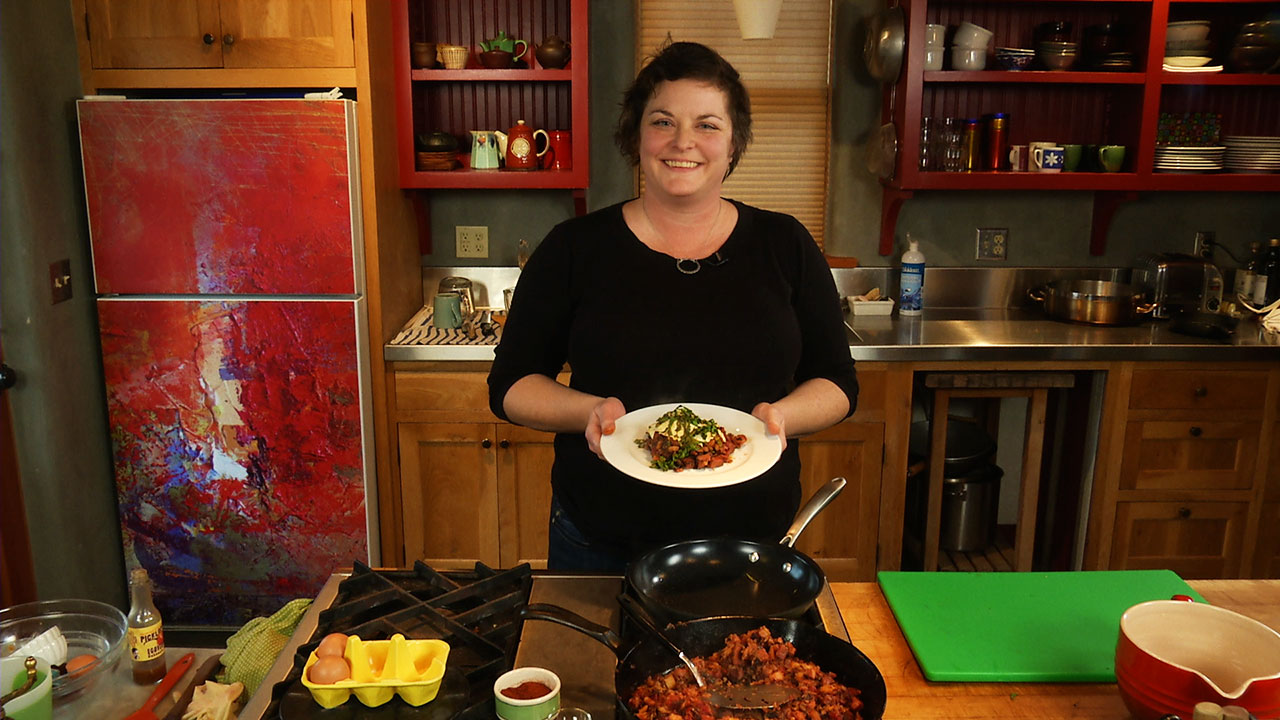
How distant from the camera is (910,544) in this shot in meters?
3.32

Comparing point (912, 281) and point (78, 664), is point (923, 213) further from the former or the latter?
point (78, 664)

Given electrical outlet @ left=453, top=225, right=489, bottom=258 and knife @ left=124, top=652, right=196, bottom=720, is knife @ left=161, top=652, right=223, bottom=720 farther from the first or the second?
electrical outlet @ left=453, top=225, right=489, bottom=258

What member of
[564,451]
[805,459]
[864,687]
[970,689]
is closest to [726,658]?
[864,687]

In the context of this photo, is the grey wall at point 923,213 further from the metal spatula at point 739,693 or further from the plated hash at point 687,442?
the metal spatula at point 739,693

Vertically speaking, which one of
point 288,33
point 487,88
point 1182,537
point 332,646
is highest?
point 288,33

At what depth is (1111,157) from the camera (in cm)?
312

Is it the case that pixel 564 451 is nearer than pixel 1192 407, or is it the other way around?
pixel 564 451

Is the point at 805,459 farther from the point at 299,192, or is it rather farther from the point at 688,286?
the point at 299,192

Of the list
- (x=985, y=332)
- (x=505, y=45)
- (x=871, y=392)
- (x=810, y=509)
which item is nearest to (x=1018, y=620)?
(x=810, y=509)

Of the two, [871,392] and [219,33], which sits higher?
[219,33]

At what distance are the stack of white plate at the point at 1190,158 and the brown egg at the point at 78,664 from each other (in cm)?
Answer: 317

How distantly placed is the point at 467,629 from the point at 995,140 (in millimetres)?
2624

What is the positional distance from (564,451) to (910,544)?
196 cm

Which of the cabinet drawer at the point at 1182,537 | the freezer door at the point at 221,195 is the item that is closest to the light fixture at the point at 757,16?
the freezer door at the point at 221,195
